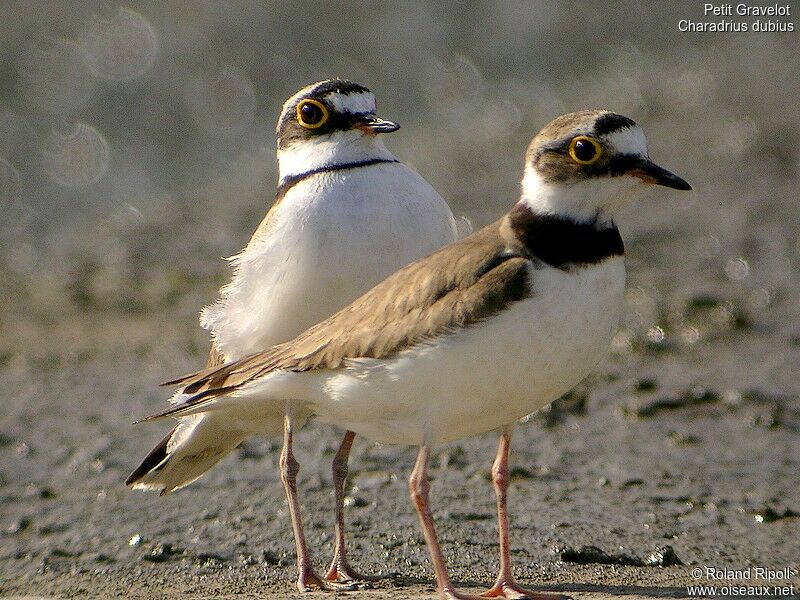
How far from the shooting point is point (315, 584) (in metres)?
5.95

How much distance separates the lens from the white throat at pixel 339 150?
6.50 m

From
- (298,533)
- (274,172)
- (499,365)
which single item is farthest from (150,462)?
(274,172)

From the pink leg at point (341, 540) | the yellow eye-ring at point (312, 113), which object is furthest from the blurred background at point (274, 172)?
the yellow eye-ring at point (312, 113)

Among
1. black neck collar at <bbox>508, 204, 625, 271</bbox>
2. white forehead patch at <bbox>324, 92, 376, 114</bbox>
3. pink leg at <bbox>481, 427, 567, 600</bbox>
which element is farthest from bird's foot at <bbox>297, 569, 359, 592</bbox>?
white forehead patch at <bbox>324, 92, 376, 114</bbox>

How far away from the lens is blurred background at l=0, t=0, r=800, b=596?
346 inches

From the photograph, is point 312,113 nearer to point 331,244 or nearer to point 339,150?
point 339,150

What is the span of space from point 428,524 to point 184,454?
1.73 meters

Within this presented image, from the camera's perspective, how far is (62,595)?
6.27 meters

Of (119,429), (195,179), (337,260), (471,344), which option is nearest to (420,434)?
(471,344)

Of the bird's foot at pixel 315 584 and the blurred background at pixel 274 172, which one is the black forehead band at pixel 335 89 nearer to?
the bird's foot at pixel 315 584

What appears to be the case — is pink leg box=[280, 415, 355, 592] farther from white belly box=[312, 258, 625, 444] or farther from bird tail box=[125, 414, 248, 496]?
white belly box=[312, 258, 625, 444]

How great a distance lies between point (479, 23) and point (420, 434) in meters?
14.5

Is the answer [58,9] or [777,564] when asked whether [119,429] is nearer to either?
[777,564]

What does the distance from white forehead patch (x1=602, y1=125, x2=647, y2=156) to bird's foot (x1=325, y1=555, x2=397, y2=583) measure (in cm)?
227
